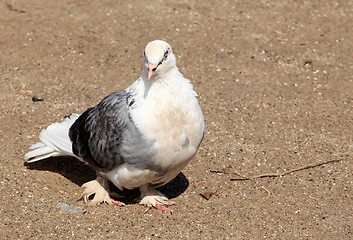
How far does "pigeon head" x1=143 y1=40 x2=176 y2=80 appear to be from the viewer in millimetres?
5434

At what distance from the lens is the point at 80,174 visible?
22.3 ft

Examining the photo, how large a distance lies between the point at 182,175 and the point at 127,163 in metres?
1.18

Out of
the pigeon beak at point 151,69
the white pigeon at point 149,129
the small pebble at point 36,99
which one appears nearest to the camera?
the pigeon beak at point 151,69

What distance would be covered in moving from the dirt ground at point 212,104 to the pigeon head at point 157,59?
1346 millimetres

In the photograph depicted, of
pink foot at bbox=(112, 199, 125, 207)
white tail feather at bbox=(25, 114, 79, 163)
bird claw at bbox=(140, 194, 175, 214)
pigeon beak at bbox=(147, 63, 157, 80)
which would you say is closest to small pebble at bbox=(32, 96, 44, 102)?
white tail feather at bbox=(25, 114, 79, 163)

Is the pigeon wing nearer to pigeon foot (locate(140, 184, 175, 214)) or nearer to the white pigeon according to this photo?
the white pigeon

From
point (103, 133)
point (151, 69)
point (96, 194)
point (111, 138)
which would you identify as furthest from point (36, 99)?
point (151, 69)

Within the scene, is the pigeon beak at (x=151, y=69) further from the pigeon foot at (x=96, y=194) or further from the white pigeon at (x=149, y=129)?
the pigeon foot at (x=96, y=194)

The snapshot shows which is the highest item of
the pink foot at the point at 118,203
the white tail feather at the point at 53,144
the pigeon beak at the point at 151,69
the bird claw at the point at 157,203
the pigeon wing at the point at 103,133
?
the pigeon beak at the point at 151,69

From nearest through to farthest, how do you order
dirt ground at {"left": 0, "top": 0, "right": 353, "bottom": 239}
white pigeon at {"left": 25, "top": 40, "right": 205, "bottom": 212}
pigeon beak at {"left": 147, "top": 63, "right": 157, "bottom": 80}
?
pigeon beak at {"left": 147, "top": 63, "right": 157, "bottom": 80} → white pigeon at {"left": 25, "top": 40, "right": 205, "bottom": 212} → dirt ground at {"left": 0, "top": 0, "right": 353, "bottom": 239}

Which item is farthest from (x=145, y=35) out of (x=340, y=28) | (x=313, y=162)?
(x=313, y=162)

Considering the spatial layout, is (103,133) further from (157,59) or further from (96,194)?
(157,59)

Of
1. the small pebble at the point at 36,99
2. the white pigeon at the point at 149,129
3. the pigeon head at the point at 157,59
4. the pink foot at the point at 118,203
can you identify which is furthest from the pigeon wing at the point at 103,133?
the small pebble at the point at 36,99

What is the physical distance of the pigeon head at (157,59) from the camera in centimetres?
543
